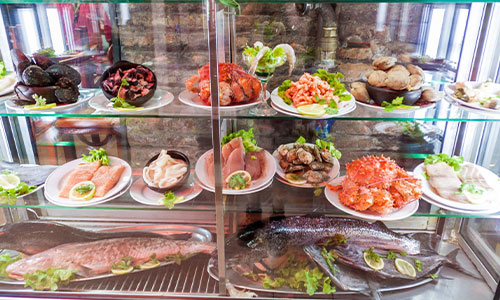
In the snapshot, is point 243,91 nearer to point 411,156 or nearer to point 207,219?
point 207,219

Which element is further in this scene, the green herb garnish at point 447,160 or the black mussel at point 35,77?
the green herb garnish at point 447,160

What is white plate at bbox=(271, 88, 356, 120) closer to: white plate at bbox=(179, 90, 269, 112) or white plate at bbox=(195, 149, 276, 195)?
white plate at bbox=(179, 90, 269, 112)

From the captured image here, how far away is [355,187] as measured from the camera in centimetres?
173

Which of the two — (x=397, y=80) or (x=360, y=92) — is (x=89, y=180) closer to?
(x=360, y=92)

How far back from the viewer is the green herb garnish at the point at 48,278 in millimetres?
1911

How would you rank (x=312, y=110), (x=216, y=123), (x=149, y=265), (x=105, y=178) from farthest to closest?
(x=149, y=265)
(x=105, y=178)
(x=312, y=110)
(x=216, y=123)

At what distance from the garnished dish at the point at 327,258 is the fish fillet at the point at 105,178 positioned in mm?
723

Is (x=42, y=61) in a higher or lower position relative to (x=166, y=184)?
higher

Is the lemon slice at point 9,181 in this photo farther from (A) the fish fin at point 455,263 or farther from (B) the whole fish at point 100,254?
(A) the fish fin at point 455,263

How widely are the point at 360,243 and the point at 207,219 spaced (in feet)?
3.13

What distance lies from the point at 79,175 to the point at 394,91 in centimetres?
172

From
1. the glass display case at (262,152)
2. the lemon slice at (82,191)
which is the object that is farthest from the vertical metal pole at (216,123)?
the lemon slice at (82,191)

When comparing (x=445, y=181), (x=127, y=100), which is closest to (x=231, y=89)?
(x=127, y=100)

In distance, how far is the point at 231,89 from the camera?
5.58 ft
